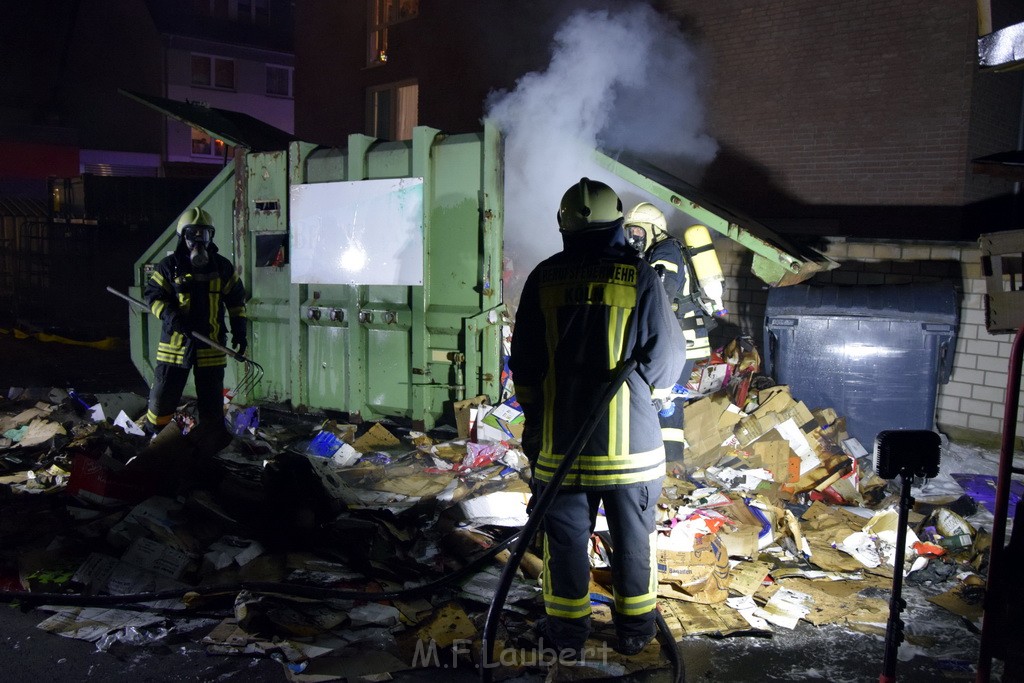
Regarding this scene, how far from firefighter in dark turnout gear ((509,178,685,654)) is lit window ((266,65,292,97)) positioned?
31.7 m

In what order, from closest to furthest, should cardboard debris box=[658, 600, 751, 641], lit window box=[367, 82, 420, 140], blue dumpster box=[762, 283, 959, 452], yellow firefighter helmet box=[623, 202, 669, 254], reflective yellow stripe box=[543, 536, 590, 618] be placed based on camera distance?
reflective yellow stripe box=[543, 536, 590, 618]
cardboard debris box=[658, 600, 751, 641]
yellow firefighter helmet box=[623, 202, 669, 254]
blue dumpster box=[762, 283, 959, 452]
lit window box=[367, 82, 420, 140]

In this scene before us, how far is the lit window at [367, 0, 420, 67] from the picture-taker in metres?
14.5

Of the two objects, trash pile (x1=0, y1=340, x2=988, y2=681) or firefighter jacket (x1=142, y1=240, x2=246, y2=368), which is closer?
trash pile (x1=0, y1=340, x2=988, y2=681)

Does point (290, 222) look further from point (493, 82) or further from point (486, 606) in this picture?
point (493, 82)

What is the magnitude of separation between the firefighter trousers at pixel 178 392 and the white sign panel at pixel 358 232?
1.39m

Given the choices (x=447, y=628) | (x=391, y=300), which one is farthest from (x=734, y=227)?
(x=447, y=628)

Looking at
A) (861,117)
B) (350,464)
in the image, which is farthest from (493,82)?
(350,464)

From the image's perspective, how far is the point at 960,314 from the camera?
21.7ft

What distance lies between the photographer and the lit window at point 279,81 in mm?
31297

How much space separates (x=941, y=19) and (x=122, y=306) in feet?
52.2

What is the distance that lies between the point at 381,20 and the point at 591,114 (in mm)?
9235

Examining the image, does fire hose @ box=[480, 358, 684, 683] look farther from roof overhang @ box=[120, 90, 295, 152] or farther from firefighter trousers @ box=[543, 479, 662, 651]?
roof overhang @ box=[120, 90, 295, 152]

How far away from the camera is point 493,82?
41.0 feet

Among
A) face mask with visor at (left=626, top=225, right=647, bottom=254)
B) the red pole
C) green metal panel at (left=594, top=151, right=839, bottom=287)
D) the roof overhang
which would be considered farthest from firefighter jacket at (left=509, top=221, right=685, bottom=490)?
the roof overhang
